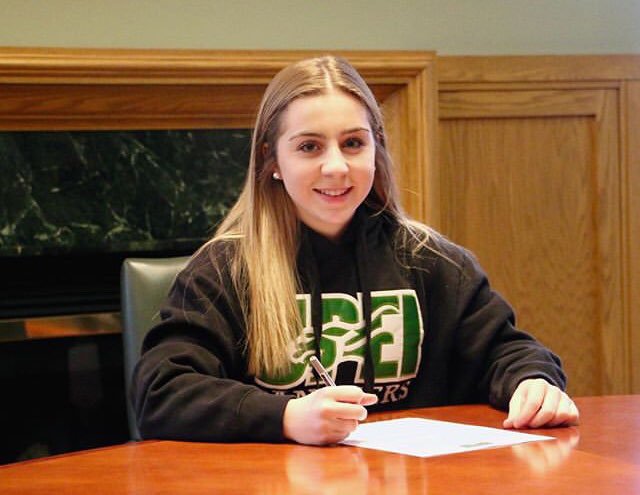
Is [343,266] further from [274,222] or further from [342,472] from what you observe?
[342,472]

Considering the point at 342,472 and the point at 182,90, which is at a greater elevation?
the point at 182,90

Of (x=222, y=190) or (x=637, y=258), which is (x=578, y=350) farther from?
(x=222, y=190)

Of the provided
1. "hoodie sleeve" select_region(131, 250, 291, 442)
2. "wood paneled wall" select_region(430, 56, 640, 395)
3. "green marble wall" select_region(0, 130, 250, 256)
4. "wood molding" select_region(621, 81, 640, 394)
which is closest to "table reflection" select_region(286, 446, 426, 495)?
"hoodie sleeve" select_region(131, 250, 291, 442)

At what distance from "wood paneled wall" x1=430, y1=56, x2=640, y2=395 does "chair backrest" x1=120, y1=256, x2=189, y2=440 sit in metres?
1.43

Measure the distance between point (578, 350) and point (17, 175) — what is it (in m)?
1.75

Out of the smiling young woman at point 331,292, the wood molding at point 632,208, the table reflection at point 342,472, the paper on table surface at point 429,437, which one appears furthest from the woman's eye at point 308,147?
the wood molding at point 632,208

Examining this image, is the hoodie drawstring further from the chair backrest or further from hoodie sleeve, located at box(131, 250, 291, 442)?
the chair backrest

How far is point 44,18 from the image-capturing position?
9.50 ft

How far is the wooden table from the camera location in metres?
1.12

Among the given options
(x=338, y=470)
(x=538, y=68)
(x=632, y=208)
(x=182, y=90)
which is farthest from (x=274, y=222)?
(x=632, y=208)

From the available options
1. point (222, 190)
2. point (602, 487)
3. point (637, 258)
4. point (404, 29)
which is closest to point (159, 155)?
point (222, 190)

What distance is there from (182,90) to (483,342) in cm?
146

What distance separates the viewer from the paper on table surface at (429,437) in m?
1.30

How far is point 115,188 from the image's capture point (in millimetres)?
3172
